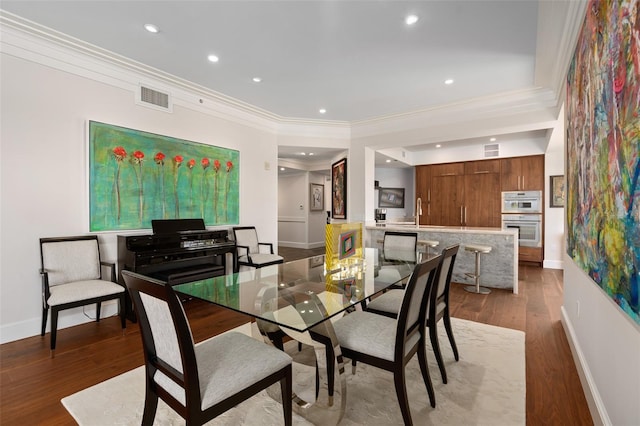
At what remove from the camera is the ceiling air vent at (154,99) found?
3520 mm

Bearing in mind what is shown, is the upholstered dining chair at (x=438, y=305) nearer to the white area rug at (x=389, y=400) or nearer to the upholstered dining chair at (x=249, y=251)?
the white area rug at (x=389, y=400)

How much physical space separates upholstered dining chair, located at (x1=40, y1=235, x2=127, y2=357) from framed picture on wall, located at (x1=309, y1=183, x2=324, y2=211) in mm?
6092

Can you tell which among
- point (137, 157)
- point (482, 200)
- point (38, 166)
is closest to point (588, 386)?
point (137, 157)

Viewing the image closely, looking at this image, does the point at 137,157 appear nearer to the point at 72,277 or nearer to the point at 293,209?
the point at 72,277

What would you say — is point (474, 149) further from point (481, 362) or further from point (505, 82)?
point (481, 362)

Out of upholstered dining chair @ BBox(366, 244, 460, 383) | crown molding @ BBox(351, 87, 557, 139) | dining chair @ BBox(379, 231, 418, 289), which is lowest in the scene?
upholstered dining chair @ BBox(366, 244, 460, 383)

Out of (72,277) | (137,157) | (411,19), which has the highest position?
(411,19)

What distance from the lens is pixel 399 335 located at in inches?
61.0

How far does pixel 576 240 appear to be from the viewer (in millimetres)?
2252

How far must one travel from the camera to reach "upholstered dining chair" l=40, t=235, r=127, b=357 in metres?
2.54

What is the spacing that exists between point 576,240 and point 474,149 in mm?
4880

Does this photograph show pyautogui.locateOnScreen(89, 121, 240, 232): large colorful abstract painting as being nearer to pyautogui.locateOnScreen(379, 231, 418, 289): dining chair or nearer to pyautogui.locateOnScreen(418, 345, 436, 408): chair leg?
pyautogui.locateOnScreen(379, 231, 418, 289): dining chair

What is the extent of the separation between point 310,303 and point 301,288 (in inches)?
13.0

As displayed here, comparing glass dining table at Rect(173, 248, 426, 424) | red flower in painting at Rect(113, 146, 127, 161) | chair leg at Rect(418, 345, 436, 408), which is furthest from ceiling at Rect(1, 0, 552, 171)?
chair leg at Rect(418, 345, 436, 408)
